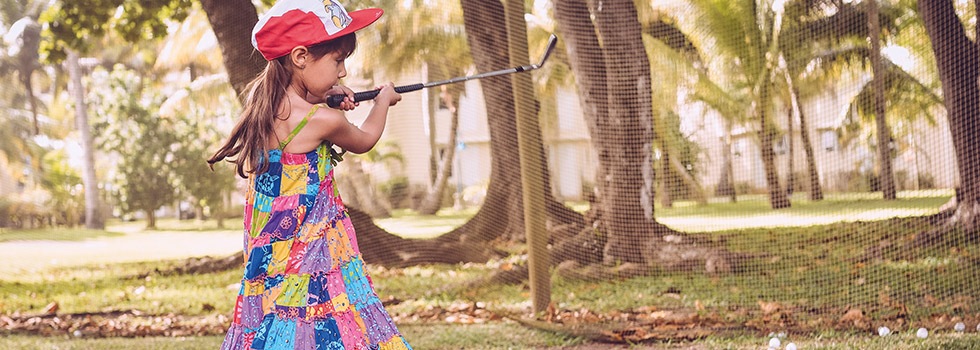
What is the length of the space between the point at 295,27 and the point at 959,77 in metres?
5.43

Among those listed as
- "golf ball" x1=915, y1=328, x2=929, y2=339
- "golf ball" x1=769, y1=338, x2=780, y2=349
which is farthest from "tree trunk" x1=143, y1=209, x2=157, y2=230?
"golf ball" x1=915, y1=328, x2=929, y2=339

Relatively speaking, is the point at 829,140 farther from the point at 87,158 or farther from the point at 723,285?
the point at 87,158

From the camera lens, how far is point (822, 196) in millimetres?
6965

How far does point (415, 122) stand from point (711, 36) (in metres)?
2.44

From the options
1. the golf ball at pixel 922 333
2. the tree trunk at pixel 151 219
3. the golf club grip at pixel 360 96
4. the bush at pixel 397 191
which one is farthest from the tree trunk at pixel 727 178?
the tree trunk at pixel 151 219

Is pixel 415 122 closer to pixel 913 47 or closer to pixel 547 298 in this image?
pixel 547 298

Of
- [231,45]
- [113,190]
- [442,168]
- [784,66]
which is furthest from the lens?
[113,190]

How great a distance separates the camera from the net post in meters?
4.67

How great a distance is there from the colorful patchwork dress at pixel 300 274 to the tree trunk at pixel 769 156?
4.92 meters

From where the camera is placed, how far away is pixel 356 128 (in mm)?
2115

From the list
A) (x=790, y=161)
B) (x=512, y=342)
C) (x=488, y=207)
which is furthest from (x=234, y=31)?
(x=790, y=161)

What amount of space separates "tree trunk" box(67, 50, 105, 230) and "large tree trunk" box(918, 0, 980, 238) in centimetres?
1468

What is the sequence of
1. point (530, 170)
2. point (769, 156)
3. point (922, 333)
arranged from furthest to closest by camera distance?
point (769, 156) < point (530, 170) < point (922, 333)

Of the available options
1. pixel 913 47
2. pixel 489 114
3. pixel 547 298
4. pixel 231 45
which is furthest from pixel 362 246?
pixel 913 47
